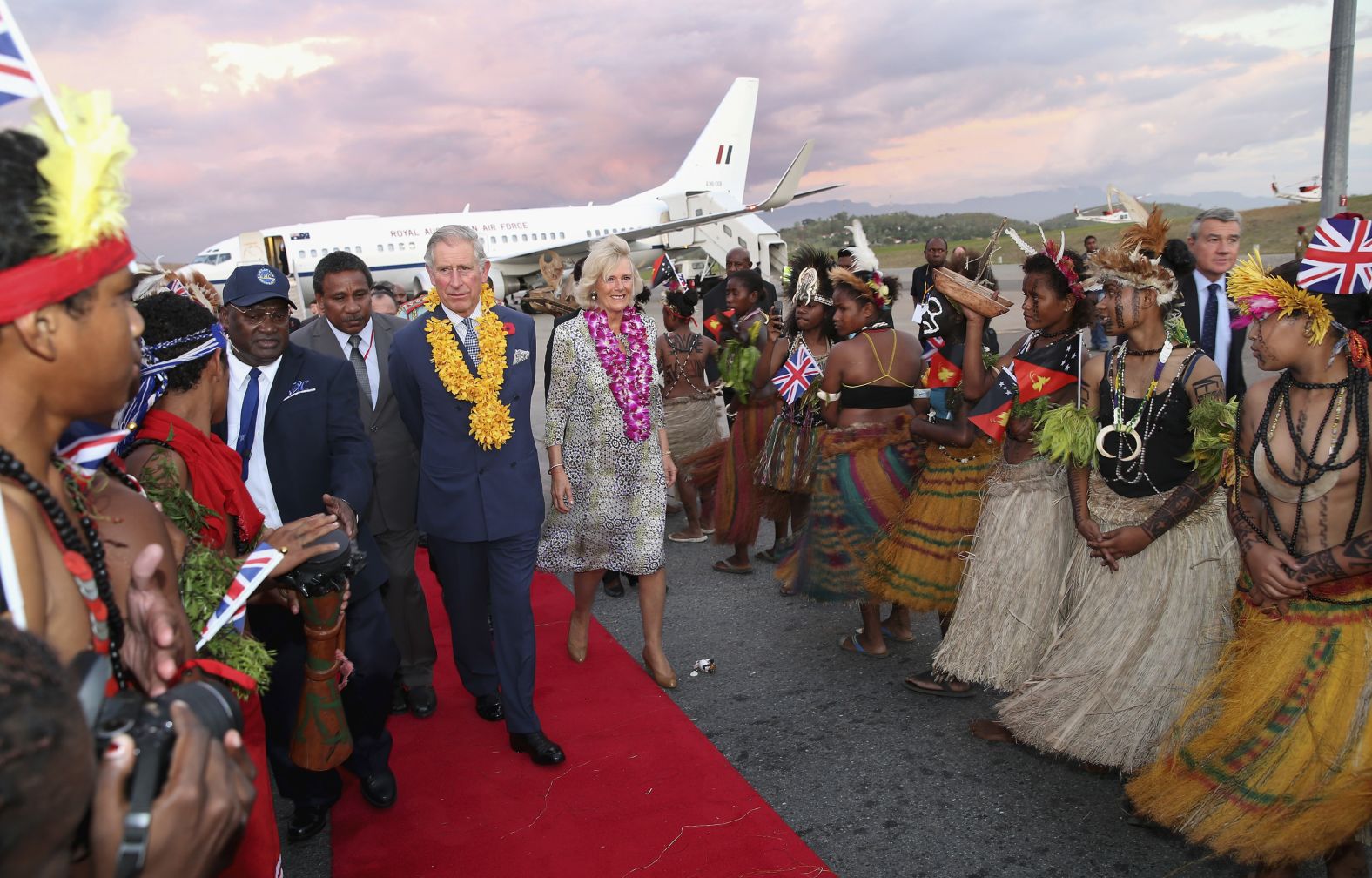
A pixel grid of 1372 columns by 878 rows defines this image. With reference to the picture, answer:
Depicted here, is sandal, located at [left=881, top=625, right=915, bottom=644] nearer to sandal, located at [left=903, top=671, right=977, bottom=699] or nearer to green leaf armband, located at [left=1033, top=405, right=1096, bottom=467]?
sandal, located at [left=903, top=671, right=977, bottom=699]

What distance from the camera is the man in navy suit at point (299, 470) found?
10.8ft

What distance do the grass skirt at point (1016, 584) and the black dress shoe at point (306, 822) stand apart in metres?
2.51

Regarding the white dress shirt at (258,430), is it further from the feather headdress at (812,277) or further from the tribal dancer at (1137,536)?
the feather headdress at (812,277)

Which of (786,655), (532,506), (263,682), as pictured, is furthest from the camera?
(786,655)

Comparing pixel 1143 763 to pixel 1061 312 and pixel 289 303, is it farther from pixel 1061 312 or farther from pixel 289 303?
pixel 289 303

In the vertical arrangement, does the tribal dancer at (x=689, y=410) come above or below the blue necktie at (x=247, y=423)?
below

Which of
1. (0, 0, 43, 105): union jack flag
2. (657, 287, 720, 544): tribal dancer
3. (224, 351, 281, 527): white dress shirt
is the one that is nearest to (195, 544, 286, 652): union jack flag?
(0, 0, 43, 105): union jack flag

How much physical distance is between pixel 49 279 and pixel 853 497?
3681mm

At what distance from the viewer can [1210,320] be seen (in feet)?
15.9

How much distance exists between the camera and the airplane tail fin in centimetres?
3450

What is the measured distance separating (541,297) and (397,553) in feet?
8.47

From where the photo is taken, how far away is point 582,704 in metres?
4.34

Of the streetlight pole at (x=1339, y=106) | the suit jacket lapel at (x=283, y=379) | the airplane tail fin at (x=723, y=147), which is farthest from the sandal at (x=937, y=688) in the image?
the airplane tail fin at (x=723, y=147)

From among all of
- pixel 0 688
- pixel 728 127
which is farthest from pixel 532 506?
pixel 728 127
